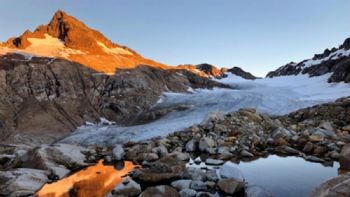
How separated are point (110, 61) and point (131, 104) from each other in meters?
19.7

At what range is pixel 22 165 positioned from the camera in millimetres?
14664

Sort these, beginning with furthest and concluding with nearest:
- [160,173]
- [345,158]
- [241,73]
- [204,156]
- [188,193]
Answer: [241,73]
[204,156]
[160,173]
[345,158]
[188,193]

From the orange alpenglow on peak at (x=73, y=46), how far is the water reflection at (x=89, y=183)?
150 feet

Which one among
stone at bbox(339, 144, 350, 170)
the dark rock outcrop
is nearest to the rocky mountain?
the dark rock outcrop

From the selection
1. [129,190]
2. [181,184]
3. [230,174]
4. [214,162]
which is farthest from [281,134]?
[129,190]

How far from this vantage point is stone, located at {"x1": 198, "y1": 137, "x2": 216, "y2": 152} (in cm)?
1725

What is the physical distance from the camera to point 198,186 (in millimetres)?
10570

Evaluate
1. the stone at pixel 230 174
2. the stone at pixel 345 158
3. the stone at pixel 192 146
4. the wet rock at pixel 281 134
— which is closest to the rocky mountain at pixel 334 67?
the wet rock at pixel 281 134

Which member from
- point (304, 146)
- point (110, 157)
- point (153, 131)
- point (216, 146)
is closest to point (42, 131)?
point (153, 131)

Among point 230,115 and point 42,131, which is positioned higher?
point 230,115

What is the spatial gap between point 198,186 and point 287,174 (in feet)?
13.0

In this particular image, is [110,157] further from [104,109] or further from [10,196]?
[104,109]

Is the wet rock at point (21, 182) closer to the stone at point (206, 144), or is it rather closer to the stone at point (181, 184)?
the stone at point (181, 184)

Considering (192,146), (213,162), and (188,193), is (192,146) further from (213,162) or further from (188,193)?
(188,193)
